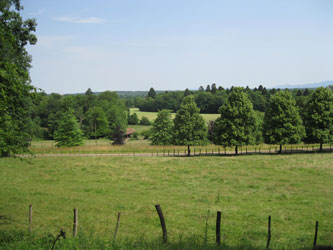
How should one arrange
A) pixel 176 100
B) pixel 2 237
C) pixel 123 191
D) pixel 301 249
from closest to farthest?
pixel 2 237 < pixel 301 249 < pixel 123 191 < pixel 176 100

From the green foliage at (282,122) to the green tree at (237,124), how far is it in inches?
143

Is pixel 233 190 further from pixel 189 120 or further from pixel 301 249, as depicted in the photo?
pixel 189 120

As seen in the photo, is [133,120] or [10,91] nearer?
[10,91]

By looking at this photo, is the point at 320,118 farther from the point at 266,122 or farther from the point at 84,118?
the point at 84,118

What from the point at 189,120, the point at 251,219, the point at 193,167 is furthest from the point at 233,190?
the point at 189,120

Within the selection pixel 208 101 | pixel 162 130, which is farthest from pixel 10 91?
pixel 208 101

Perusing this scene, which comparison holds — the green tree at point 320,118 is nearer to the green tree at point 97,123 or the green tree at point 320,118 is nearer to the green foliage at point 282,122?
the green foliage at point 282,122

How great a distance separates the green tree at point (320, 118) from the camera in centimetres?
5550

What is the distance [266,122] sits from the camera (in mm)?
56844

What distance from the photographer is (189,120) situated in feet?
190

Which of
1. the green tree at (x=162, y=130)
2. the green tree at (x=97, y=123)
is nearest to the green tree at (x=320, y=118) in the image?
the green tree at (x=162, y=130)

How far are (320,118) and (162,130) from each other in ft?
126

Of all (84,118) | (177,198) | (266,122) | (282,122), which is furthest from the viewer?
(84,118)

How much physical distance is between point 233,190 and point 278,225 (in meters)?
9.32
